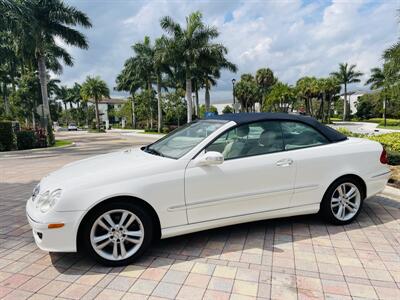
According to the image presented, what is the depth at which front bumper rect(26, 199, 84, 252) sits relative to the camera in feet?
9.60

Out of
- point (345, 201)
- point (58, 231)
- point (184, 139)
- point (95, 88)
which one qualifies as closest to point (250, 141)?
point (184, 139)

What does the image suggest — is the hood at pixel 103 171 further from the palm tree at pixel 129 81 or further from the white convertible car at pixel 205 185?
the palm tree at pixel 129 81

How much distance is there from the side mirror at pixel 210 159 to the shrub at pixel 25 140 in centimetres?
1579

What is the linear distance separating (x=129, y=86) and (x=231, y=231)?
43.9 m

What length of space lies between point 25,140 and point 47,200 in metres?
15.5

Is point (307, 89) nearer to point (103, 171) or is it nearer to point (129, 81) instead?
point (129, 81)

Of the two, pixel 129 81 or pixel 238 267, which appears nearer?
pixel 238 267

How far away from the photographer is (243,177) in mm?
3482

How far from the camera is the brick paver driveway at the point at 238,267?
2729 mm

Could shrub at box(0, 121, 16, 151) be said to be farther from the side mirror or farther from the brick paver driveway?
the side mirror

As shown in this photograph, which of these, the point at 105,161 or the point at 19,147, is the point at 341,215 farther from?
the point at 19,147

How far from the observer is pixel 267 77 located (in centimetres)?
5841

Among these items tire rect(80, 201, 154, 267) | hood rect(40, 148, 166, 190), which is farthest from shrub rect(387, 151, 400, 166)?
tire rect(80, 201, 154, 267)

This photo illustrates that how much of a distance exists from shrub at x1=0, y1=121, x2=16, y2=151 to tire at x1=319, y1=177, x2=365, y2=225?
52.0 feet
